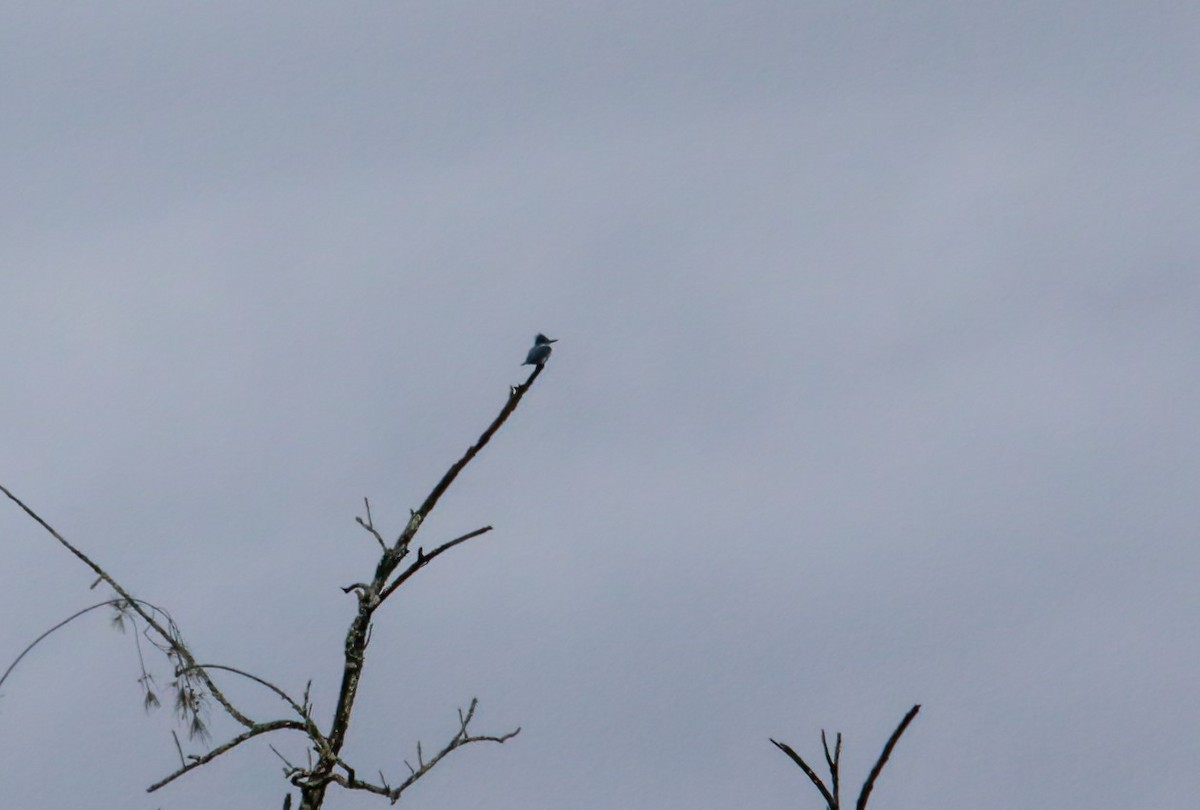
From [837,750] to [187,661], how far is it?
4618 millimetres

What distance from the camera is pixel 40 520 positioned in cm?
737

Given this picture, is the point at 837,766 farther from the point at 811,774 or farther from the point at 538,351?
the point at 538,351

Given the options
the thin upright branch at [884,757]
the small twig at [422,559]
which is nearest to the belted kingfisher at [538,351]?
the small twig at [422,559]

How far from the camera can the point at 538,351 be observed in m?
13.8

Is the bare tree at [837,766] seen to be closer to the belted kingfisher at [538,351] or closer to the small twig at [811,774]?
the small twig at [811,774]

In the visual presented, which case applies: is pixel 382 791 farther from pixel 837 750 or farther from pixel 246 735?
pixel 837 750

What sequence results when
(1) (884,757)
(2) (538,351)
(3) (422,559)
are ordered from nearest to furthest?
(1) (884,757), (3) (422,559), (2) (538,351)

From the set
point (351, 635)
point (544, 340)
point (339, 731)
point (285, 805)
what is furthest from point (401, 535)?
point (544, 340)

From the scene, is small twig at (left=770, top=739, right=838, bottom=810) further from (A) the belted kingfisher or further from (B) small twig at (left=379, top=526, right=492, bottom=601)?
(A) the belted kingfisher

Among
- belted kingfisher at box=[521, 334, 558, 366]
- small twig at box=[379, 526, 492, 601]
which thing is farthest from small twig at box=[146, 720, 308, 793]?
belted kingfisher at box=[521, 334, 558, 366]

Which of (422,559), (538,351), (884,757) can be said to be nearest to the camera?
(884,757)

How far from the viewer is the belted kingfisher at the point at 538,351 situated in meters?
13.5

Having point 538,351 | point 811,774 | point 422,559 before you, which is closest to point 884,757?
point 811,774

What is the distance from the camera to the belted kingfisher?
13.5 metres
